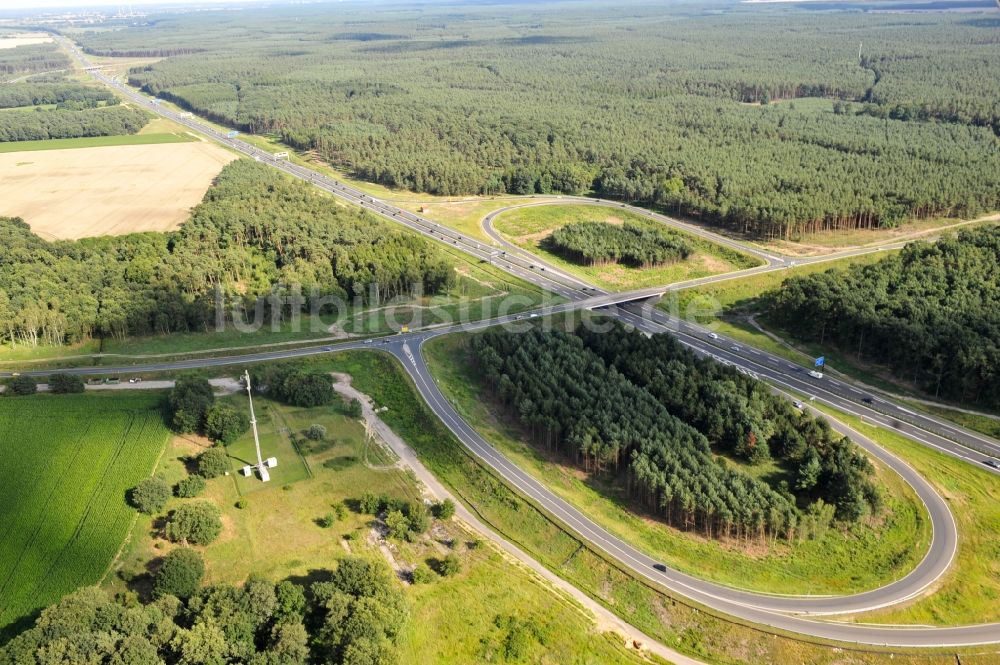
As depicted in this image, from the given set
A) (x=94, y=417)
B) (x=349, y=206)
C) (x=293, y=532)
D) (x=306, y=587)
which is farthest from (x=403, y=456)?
(x=349, y=206)

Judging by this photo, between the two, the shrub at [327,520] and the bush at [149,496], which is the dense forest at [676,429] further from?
the bush at [149,496]

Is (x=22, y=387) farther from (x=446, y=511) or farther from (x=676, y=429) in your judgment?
(x=676, y=429)

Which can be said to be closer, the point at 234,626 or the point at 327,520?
the point at 234,626

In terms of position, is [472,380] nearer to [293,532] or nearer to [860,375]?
[293,532]

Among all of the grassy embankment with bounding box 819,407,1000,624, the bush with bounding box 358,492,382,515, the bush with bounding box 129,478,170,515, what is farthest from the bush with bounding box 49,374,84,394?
the grassy embankment with bounding box 819,407,1000,624

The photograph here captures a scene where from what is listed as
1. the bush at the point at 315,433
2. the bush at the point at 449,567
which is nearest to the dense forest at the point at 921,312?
the bush at the point at 449,567

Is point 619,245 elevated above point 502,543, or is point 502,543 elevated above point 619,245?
point 619,245

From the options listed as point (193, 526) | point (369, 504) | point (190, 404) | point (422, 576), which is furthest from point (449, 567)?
point (190, 404)
